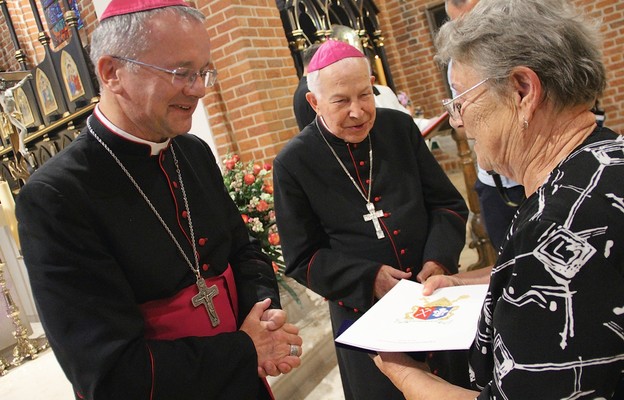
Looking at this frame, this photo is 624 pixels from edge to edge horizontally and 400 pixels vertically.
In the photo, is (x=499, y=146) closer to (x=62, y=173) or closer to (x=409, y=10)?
(x=62, y=173)

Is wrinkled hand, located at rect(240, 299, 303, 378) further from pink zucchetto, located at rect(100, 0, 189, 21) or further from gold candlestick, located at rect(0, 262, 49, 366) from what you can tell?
gold candlestick, located at rect(0, 262, 49, 366)

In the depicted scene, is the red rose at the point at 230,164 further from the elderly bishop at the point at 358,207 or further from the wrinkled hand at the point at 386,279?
the wrinkled hand at the point at 386,279

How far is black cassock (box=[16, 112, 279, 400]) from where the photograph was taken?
1180 millimetres

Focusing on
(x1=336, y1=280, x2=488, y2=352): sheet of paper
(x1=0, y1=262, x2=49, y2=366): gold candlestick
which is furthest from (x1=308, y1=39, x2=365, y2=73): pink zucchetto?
(x1=0, y1=262, x2=49, y2=366): gold candlestick

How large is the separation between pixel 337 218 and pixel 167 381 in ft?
3.14

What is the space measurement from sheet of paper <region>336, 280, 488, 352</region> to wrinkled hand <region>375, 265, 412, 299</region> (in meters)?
0.20

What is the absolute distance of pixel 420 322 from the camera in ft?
4.46

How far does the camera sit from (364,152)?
6.81 ft

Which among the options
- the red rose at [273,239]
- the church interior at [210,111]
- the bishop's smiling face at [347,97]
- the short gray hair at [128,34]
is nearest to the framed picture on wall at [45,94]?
the church interior at [210,111]

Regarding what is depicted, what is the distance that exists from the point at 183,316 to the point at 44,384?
9.99 feet

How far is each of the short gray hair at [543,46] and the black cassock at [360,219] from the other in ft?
3.22

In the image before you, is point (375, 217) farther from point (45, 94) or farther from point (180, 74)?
point (45, 94)

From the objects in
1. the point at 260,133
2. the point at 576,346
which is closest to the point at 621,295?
the point at 576,346

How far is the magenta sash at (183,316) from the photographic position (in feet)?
4.50
